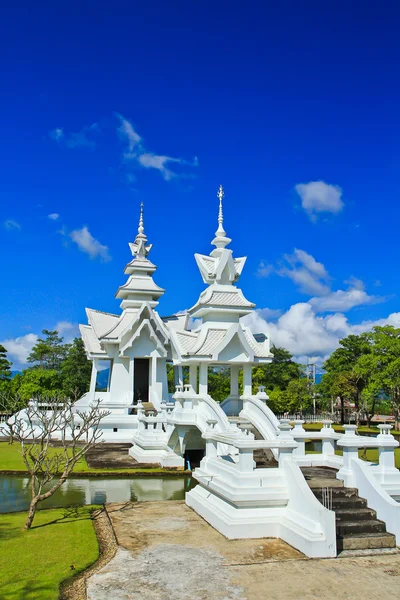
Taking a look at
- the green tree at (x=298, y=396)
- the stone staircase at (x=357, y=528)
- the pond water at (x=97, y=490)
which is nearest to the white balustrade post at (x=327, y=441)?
the stone staircase at (x=357, y=528)

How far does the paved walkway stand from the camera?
689cm

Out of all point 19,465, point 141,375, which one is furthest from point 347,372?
point 19,465

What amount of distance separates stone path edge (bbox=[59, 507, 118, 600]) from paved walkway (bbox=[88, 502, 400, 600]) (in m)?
0.12

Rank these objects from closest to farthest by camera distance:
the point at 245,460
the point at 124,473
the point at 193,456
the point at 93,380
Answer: the point at 245,460
the point at 124,473
the point at 193,456
the point at 93,380

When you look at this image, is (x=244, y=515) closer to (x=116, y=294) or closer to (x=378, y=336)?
(x=116, y=294)

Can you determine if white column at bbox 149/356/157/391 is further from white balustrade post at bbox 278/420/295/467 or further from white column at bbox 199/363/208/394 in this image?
white balustrade post at bbox 278/420/295/467

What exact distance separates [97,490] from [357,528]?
883 cm

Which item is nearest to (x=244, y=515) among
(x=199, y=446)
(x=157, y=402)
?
(x=199, y=446)

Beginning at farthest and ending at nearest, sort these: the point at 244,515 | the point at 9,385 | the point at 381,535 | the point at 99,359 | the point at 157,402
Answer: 1. the point at 9,385
2. the point at 99,359
3. the point at 157,402
4. the point at 244,515
5. the point at 381,535

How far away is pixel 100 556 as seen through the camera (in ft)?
28.0

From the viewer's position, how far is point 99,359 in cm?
3172

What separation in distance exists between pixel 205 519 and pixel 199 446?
33.9ft

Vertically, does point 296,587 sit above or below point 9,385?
below

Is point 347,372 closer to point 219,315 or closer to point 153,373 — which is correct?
point 153,373
